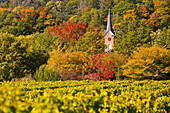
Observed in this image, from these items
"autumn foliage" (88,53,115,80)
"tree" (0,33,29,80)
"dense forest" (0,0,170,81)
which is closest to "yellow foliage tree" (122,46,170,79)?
"dense forest" (0,0,170,81)

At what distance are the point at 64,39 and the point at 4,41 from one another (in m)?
24.9

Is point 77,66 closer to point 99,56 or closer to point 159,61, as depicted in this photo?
point 99,56

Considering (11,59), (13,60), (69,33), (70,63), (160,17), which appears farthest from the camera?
(160,17)

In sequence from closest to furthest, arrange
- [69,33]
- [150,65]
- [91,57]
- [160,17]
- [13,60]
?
[150,65], [13,60], [91,57], [69,33], [160,17]

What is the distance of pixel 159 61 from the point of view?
22234 millimetres

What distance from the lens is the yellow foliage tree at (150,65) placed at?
21127 mm

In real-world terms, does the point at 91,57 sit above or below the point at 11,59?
below

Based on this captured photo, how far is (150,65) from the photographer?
21.2 metres

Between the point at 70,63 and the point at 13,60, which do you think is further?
the point at 70,63

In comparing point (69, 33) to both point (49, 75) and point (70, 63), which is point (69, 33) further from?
point (49, 75)

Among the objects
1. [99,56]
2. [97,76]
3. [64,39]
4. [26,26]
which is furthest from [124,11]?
[97,76]

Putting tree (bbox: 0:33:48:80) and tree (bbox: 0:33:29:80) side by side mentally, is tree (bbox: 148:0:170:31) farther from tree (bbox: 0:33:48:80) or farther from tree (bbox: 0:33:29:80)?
tree (bbox: 0:33:29:80)

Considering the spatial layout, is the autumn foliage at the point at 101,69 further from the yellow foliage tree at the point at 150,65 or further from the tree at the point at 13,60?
the tree at the point at 13,60

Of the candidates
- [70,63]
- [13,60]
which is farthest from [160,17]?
[13,60]
